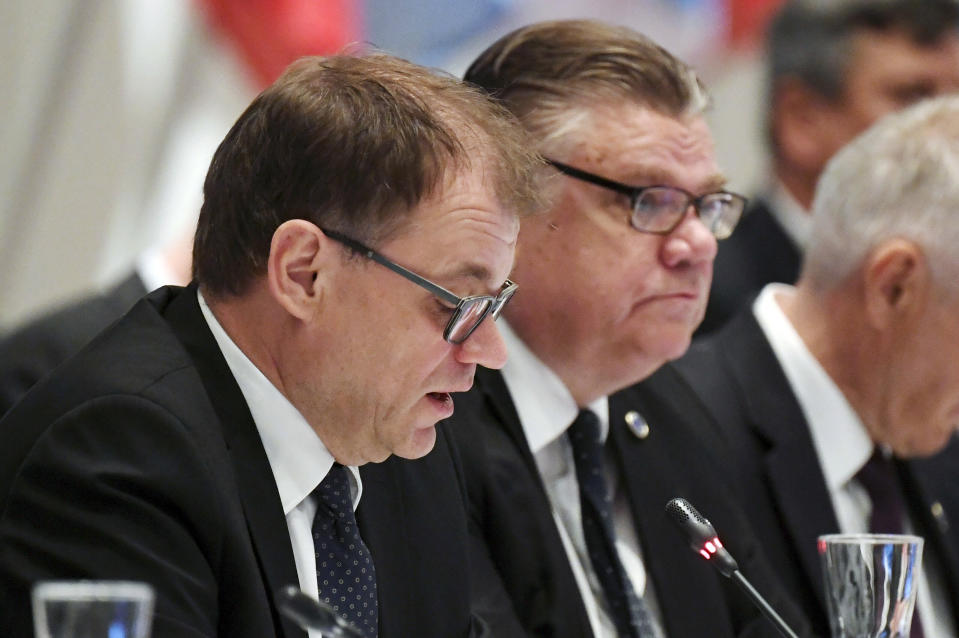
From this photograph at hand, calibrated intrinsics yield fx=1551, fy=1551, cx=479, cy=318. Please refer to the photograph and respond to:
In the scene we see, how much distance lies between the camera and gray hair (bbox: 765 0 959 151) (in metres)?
4.30

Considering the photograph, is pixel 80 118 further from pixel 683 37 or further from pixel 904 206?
pixel 904 206

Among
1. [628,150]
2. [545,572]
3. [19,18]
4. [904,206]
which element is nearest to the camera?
[545,572]

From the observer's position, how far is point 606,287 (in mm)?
2475

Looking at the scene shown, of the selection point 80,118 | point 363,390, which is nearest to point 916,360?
point 363,390

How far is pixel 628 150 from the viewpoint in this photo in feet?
8.14

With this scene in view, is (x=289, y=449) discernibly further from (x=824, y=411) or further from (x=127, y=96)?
(x=127, y=96)

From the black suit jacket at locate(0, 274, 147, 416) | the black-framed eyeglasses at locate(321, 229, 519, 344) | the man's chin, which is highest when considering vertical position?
the black suit jacket at locate(0, 274, 147, 416)

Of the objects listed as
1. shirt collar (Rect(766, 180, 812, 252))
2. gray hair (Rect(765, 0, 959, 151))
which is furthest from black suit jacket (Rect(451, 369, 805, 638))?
gray hair (Rect(765, 0, 959, 151))

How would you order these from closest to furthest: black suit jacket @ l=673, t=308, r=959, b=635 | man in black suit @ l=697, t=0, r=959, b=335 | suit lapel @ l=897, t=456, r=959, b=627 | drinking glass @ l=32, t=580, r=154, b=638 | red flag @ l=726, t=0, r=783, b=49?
drinking glass @ l=32, t=580, r=154, b=638 → black suit jacket @ l=673, t=308, r=959, b=635 → suit lapel @ l=897, t=456, r=959, b=627 → man in black suit @ l=697, t=0, r=959, b=335 → red flag @ l=726, t=0, r=783, b=49

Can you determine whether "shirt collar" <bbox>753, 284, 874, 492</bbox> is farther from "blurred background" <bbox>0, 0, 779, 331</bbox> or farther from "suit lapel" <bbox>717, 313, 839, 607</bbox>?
"blurred background" <bbox>0, 0, 779, 331</bbox>

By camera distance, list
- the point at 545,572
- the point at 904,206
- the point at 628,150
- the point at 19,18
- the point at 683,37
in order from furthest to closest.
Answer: the point at 683,37 → the point at 19,18 → the point at 904,206 → the point at 628,150 → the point at 545,572

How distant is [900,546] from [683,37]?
4.32 m

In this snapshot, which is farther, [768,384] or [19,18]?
[19,18]

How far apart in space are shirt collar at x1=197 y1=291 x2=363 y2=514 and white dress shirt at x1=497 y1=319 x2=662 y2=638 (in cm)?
61
